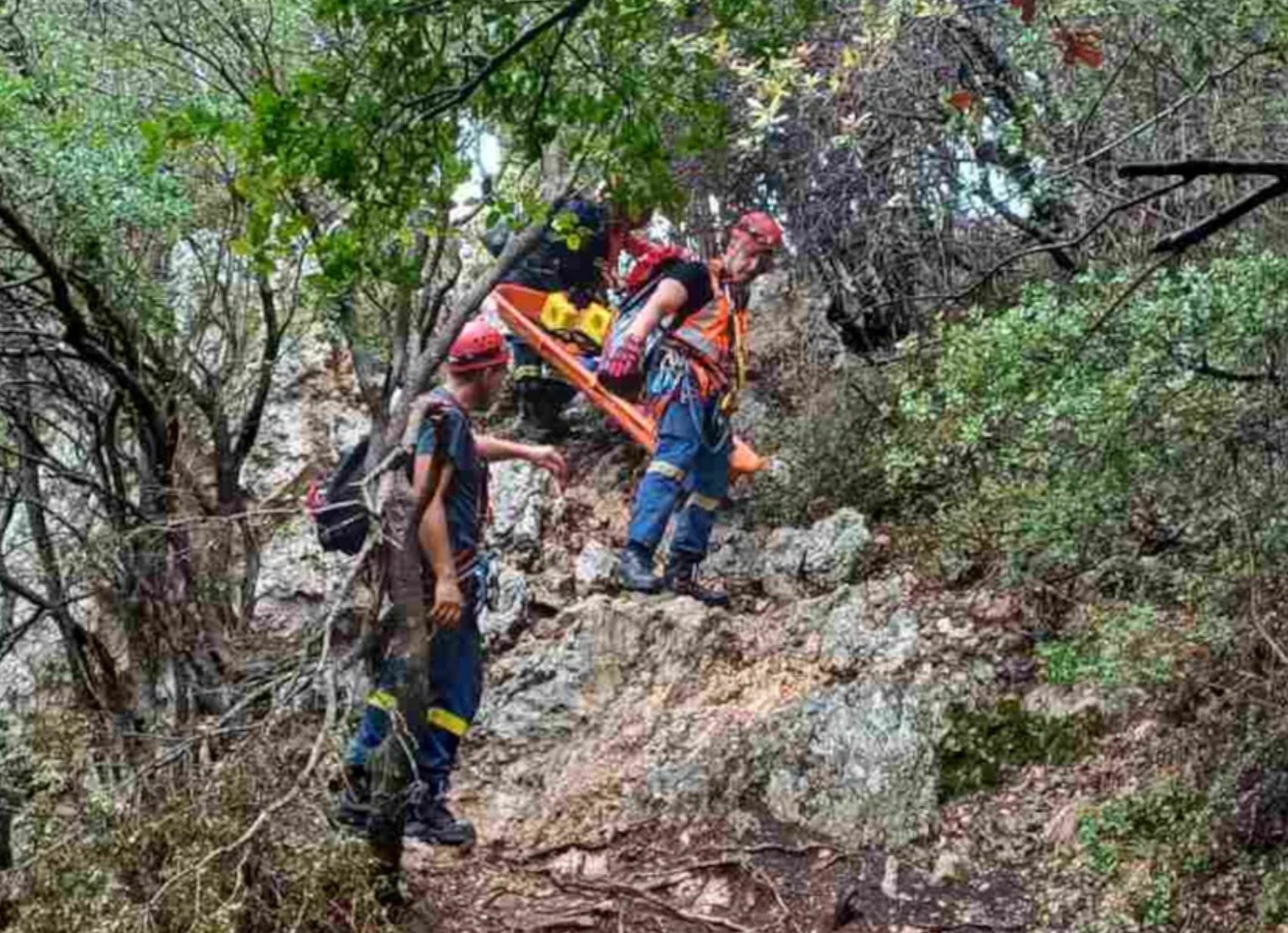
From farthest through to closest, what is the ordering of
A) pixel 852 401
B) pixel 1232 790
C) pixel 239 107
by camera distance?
1. pixel 852 401
2. pixel 239 107
3. pixel 1232 790

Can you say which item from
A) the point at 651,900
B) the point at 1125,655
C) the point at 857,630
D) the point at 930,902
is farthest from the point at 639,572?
the point at 1125,655

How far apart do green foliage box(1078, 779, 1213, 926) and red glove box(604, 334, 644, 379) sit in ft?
10.2

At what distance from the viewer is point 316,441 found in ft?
29.0

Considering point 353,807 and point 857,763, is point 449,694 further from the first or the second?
point 857,763

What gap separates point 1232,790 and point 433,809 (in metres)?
2.83

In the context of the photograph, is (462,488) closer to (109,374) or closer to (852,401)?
(109,374)

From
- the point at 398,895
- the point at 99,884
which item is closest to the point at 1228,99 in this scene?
the point at 398,895

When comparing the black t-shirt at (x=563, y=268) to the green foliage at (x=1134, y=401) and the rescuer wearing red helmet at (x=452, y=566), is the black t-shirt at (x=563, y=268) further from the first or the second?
the green foliage at (x=1134, y=401)

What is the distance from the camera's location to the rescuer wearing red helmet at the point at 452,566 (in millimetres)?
5023

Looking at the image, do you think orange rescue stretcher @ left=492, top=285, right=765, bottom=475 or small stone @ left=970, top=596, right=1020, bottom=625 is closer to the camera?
small stone @ left=970, top=596, right=1020, bottom=625

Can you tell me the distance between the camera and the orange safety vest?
22.9ft

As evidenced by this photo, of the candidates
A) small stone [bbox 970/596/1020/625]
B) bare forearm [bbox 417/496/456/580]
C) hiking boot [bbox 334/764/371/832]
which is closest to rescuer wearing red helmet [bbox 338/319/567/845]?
bare forearm [bbox 417/496/456/580]

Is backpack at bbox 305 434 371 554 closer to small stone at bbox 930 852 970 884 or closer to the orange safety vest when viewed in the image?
the orange safety vest

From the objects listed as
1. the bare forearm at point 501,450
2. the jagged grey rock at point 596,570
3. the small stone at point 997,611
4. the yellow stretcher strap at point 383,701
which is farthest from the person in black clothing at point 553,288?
the yellow stretcher strap at point 383,701
